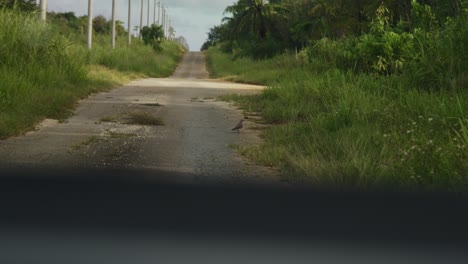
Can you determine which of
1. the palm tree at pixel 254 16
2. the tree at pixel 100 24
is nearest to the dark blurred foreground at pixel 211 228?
the palm tree at pixel 254 16

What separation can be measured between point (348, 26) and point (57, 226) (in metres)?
19.7

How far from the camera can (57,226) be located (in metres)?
2.22

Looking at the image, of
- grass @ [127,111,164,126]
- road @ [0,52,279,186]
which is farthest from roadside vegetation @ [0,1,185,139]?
grass @ [127,111,164,126]

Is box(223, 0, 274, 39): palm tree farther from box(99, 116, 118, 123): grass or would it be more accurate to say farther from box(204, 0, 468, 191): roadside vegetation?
box(99, 116, 118, 123): grass

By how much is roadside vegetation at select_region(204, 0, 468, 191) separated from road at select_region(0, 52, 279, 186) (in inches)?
17.5

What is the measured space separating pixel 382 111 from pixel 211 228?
5.74m

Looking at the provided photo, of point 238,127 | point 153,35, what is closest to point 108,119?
point 238,127

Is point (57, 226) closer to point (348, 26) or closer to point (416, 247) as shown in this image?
point (416, 247)

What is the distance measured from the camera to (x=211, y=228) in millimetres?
2174

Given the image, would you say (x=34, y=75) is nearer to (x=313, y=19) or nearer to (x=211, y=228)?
(x=211, y=228)

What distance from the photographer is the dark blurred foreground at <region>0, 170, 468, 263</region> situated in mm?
2133

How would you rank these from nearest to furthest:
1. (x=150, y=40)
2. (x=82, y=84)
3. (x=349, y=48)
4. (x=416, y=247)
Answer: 1. (x=416, y=247)
2. (x=349, y=48)
3. (x=82, y=84)
4. (x=150, y=40)

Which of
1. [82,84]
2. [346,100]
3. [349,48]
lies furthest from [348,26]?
[346,100]

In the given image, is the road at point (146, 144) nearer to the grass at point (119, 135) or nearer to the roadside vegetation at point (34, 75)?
the grass at point (119, 135)
